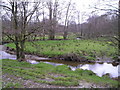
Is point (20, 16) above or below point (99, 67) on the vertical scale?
above

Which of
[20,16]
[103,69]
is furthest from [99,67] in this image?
[20,16]

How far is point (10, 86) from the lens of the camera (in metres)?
6.57

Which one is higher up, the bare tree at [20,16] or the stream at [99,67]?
the bare tree at [20,16]

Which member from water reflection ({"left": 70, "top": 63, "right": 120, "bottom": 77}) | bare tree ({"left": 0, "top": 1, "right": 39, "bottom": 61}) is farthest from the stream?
bare tree ({"left": 0, "top": 1, "right": 39, "bottom": 61})

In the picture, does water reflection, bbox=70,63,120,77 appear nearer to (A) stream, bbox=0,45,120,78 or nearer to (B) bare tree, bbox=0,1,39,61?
(A) stream, bbox=0,45,120,78

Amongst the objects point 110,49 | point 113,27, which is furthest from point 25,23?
point 110,49

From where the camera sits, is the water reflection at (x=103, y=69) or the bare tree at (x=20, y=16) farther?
the bare tree at (x=20, y=16)

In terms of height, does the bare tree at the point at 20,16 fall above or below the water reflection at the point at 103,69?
above

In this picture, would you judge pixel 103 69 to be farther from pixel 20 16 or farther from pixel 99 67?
pixel 20 16

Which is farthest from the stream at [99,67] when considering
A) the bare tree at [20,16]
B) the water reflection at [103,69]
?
the bare tree at [20,16]

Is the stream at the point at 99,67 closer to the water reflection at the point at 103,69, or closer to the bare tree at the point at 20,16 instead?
the water reflection at the point at 103,69

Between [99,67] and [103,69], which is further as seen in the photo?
[99,67]

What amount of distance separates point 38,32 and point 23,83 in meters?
7.27

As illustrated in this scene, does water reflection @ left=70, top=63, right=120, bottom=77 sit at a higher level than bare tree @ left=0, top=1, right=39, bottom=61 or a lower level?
lower
